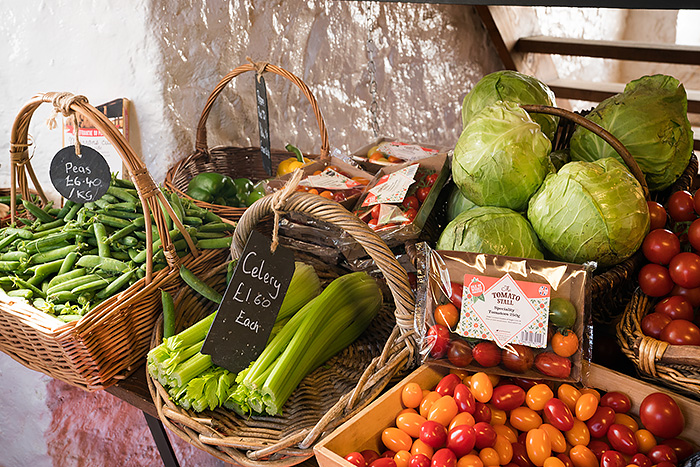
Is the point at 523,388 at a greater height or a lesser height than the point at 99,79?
lesser

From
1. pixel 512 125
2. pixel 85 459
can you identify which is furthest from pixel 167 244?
pixel 85 459

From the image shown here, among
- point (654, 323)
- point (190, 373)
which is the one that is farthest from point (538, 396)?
point (190, 373)

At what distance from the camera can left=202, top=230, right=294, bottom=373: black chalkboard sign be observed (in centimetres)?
122

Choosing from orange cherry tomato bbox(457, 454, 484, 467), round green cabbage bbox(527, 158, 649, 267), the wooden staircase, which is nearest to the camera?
orange cherry tomato bbox(457, 454, 484, 467)

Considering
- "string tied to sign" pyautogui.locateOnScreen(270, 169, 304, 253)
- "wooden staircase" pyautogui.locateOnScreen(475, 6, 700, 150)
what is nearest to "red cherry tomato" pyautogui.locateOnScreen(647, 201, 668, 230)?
"string tied to sign" pyautogui.locateOnScreen(270, 169, 304, 253)

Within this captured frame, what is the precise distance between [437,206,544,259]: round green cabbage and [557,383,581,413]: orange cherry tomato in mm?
292

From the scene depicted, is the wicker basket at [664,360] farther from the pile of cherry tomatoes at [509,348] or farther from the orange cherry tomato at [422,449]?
the orange cherry tomato at [422,449]

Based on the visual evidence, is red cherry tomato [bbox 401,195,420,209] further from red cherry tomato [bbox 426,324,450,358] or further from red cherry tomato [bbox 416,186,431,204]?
red cherry tomato [bbox 426,324,450,358]

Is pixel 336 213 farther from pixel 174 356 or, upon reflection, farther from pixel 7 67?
pixel 7 67

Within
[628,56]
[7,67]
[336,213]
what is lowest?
[628,56]

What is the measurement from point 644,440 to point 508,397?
247 millimetres

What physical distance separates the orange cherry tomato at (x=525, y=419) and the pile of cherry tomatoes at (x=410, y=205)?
23.4 inches

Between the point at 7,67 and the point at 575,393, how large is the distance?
8.42 feet

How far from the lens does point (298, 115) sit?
112 inches
